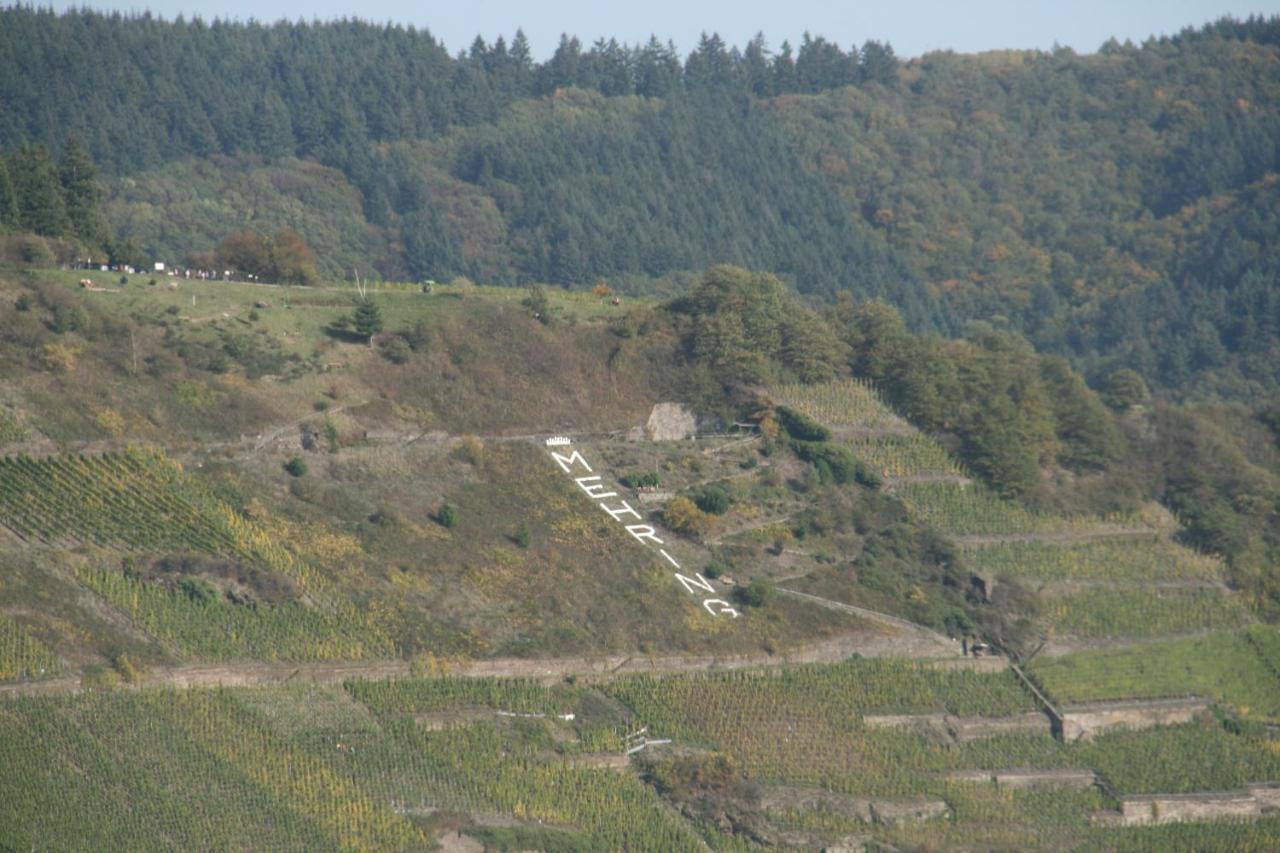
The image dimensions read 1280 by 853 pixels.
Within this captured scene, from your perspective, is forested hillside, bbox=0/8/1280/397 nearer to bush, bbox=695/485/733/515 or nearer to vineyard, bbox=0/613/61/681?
bush, bbox=695/485/733/515

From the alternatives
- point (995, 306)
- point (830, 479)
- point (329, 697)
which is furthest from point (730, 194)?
point (329, 697)

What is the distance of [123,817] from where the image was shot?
7106 cm

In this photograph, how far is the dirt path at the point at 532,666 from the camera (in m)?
77.0

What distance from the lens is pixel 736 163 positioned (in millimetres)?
168500

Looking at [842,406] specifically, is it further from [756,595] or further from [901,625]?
[756,595]

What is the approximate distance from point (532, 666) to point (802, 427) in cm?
2142

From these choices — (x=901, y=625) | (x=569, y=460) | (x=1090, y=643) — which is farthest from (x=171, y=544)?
(x=1090, y=643)

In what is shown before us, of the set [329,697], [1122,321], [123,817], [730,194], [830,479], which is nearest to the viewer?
[123,817]

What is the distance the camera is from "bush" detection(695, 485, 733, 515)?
94.2 meters

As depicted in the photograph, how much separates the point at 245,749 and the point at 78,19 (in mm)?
93214

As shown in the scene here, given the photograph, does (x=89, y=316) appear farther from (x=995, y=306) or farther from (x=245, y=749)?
(x=995, y=306)

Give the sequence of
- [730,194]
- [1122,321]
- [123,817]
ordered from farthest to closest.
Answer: [730,194] < [1122,321] < [123,817]

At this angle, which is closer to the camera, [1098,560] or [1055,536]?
[1098,560]

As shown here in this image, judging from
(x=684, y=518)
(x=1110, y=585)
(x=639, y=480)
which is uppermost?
(x=639, y=480)
